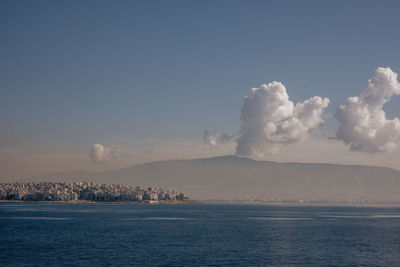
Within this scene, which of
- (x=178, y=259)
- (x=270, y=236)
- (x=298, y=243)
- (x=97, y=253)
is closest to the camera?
(x=178, y=259)

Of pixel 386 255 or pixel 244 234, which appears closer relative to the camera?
pixel 386 255

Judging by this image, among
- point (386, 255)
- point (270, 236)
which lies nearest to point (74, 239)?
point (270, 236)

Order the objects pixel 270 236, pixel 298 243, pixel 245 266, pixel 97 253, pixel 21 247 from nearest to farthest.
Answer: pixel 245 266 < pixel 97 253 < pixel 21 247 < pixel 298 243 < pixel 270 236

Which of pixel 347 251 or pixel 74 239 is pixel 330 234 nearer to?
pixel 347 251

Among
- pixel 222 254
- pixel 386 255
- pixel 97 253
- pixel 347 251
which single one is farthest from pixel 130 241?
pixel 386 255

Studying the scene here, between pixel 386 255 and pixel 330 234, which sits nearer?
pixel 386 255

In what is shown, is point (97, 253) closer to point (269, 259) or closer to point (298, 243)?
point (269, 259)

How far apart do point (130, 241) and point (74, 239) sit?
14.7m

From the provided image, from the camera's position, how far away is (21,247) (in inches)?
3976

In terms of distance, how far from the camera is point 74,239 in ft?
389

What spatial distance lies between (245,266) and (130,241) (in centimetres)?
4196

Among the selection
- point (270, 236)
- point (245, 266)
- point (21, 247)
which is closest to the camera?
point (245, 266)

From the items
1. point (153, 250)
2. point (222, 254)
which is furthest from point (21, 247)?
point (222, 254)

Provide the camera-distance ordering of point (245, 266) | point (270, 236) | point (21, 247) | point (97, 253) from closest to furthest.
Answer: point (245, 266) < point (97, 253) < point (21, 247) < point (270, 236)
